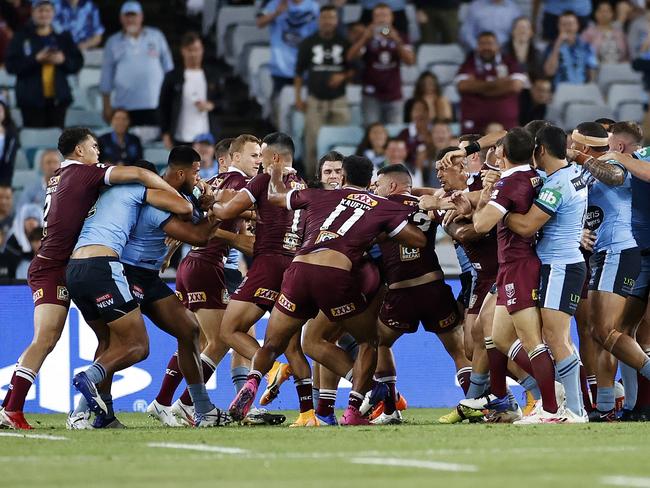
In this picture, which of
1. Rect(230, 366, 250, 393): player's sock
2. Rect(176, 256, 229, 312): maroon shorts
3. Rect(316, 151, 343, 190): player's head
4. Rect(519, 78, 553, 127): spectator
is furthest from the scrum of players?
Rect(519, 78, 553, 127): spectator

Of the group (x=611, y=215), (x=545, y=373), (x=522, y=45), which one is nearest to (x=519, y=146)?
(x=611, y=215)

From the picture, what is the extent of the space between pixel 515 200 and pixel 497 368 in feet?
5.60

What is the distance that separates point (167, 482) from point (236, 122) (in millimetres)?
15074

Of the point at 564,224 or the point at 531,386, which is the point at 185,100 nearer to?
the point at 531,386

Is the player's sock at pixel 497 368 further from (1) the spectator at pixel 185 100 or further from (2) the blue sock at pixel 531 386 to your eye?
(1) the spectator at pixel 185 100

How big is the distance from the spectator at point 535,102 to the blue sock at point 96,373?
11.7 metres

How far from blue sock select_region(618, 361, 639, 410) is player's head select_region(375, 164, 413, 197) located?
8.43ft

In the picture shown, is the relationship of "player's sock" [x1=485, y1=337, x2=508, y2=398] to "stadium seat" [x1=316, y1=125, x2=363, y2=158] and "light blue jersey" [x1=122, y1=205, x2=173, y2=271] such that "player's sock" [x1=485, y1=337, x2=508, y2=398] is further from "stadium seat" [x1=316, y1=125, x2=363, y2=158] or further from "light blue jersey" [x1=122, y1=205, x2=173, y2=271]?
"stadium seat" [x1=316, y1=125, x2=363, y2=158]

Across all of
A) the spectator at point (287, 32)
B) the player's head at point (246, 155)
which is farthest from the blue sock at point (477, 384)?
the spectator at point (287, 32)

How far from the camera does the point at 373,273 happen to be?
12.7m

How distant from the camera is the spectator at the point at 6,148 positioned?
1878cm

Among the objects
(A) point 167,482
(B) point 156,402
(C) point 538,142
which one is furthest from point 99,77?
(A) point 167,482

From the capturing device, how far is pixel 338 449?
9.01 metres

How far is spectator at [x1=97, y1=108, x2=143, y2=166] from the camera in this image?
1852 centimetres
